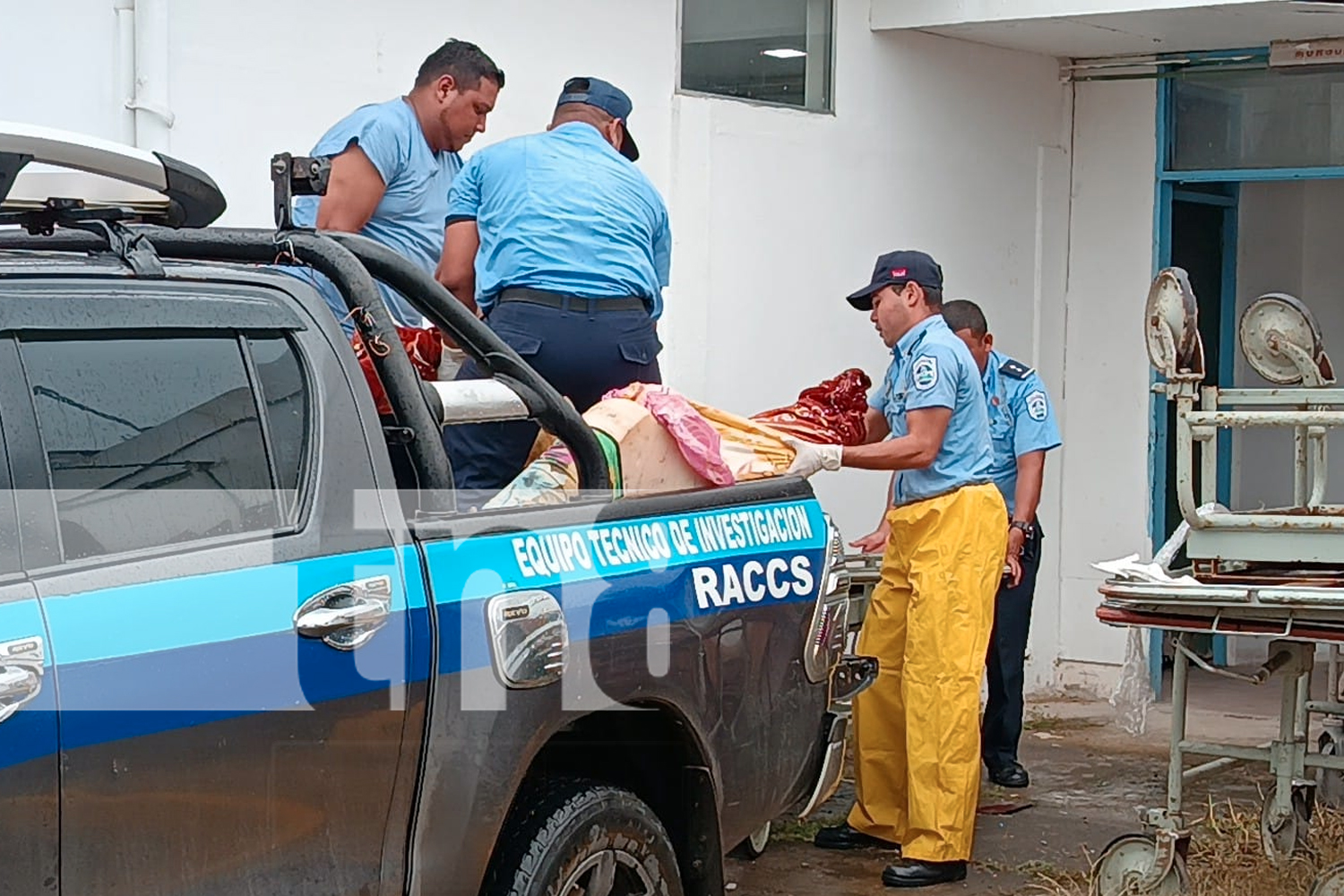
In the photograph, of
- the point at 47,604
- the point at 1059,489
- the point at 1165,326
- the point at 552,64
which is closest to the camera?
the point at 47,604

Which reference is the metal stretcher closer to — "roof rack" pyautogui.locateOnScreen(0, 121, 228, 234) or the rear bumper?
the rear bumper

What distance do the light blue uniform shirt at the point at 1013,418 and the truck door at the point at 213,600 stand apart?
4718 mm

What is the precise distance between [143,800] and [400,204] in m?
3.09

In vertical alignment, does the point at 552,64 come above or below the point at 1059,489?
above

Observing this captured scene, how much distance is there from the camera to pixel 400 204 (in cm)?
585

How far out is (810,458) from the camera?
5.44 m

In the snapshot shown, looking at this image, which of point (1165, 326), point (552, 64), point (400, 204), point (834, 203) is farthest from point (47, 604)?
Result: point (834, 203)

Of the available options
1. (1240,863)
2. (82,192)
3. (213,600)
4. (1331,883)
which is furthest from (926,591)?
(213,600)

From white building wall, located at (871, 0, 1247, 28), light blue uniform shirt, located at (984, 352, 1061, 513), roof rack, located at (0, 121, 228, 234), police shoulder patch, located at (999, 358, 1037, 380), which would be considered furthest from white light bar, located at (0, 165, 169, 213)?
white building wall, located at (871, 0, 1247, 28)

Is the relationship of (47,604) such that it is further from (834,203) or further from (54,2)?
(834,203)

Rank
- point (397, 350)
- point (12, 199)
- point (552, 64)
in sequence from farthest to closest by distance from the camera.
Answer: point (552, 64)
point (12, 199)
point (397, 350)

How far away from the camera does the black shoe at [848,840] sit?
6.86 meters

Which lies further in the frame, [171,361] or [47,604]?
[171,361]

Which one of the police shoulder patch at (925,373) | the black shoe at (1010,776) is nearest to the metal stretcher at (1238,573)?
the police shoulder patch at (925,373)
